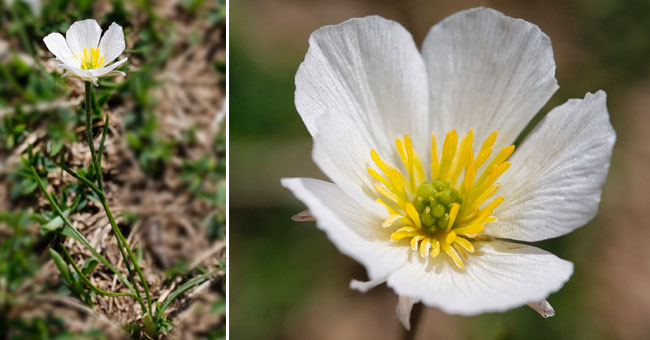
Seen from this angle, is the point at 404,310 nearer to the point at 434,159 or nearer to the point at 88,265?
the point at 434,159

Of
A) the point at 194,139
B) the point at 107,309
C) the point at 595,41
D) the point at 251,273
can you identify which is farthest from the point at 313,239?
the point at 595,41

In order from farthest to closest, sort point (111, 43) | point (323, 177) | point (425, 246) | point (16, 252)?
point (323, 177) → point (16, 252) → point (425, 246) → point (111, 43)

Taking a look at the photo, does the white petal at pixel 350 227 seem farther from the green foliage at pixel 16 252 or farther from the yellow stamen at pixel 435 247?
the green foliage at pixel 16 252

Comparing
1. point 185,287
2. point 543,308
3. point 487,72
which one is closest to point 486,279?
point 543,308

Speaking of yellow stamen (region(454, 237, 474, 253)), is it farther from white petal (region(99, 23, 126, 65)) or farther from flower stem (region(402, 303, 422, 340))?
white petal (region(99, 23, 126, 65))

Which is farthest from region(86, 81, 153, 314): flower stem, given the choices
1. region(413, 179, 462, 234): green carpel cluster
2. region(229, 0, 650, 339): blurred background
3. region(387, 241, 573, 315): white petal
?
region(229, 0, 650, 339): blurred background

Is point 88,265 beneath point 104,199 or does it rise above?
beneath

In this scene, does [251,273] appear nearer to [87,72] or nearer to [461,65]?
[461,65]

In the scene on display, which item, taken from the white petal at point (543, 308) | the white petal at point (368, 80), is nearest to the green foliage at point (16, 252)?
the white petal at point (368, 80)
